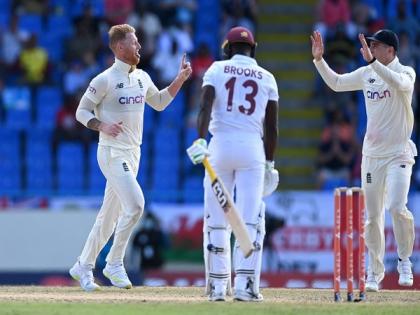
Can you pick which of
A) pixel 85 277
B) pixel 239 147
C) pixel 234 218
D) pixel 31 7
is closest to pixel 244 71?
pixel 239 147

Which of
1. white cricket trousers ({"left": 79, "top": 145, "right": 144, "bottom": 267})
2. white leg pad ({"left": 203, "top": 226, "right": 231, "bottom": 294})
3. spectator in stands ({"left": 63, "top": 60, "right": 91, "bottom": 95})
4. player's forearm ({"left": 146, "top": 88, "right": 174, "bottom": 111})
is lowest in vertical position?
white leg pad ({"left": 203, "top": 226, "right": 231, "bottom": 294})

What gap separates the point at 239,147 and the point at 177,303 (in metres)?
1.32

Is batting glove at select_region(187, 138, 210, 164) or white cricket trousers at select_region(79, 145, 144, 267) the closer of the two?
batting glove at select_region(187, 138, 210, 164)

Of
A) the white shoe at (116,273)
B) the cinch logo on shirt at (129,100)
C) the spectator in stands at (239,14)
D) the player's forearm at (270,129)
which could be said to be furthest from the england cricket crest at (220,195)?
the spectator in stands at (239,14)

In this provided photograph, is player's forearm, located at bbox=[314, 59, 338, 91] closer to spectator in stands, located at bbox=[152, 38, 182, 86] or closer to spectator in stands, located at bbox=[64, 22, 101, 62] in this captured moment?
spectator in stands, located at bbox=[152, 38, 182, 86]

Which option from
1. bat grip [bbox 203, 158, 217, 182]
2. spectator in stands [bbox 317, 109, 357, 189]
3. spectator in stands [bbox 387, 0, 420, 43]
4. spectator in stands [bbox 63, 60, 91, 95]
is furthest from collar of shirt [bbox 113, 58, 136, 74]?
spectator in stands [bbox 387, 0, 420, 43]

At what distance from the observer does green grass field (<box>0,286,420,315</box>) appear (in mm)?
10062

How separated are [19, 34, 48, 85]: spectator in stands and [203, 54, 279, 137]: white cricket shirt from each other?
9873mm

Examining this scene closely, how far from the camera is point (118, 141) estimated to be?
11.9 m

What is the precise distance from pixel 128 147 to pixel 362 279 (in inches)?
97.6

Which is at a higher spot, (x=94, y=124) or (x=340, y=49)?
(x=340, y=49)

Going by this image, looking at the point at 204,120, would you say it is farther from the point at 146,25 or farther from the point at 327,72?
the point at 146,25

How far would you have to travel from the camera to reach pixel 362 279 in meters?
10.7

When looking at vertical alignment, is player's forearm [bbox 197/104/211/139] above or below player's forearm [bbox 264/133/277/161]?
above
